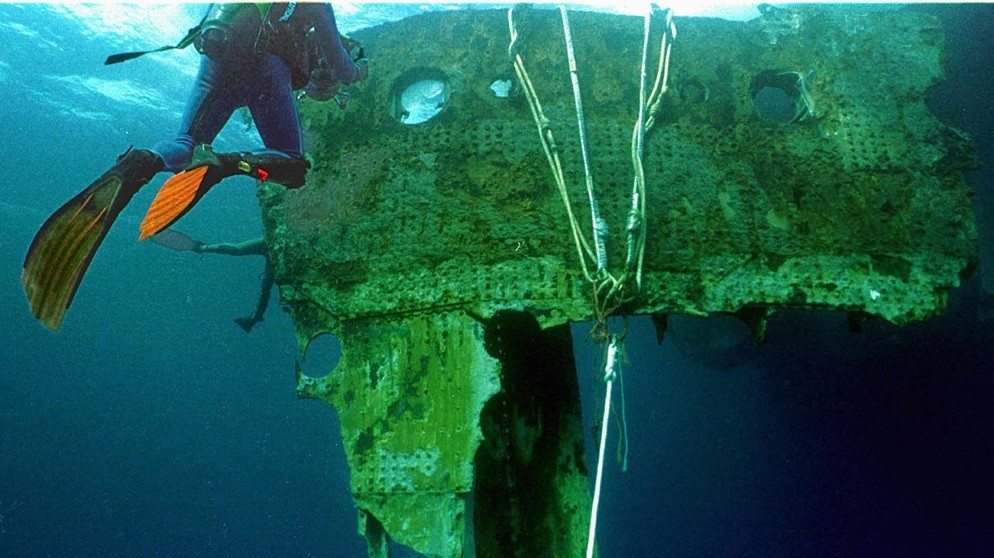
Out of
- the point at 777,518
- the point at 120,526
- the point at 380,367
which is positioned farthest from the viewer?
the point at 120,526

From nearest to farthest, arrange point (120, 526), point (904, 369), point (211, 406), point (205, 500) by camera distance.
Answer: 1. point (904, 369)
2. point (120, 526)
3. point (205, 500)
4. point (211, 406)

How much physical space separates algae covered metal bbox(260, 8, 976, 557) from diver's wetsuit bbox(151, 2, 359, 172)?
3.23 ft

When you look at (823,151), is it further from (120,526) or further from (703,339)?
(120,526)

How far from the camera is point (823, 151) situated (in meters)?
4.06

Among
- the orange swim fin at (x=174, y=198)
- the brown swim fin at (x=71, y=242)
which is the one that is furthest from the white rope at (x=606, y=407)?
the brown swim fin at (x=71, y=242)

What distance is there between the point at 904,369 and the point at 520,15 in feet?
30.0

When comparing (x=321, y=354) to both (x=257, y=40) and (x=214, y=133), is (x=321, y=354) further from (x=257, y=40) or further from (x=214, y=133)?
(x=257, y=40)

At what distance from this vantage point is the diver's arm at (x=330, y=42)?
3000 mm

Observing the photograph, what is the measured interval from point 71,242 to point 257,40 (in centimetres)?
139

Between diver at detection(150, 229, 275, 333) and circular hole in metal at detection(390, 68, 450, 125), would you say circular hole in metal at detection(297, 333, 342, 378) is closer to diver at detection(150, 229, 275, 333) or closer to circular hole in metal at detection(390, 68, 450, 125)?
diver at detection(150, 229, 275, 333)

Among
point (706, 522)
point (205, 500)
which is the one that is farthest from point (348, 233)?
point (205, 500)

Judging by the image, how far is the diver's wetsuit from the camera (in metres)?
2.97

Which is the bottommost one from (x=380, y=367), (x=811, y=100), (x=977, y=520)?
(x=977, y=520)

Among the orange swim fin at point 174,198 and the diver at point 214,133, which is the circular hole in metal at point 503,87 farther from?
the orange swim fin at point 174,198
